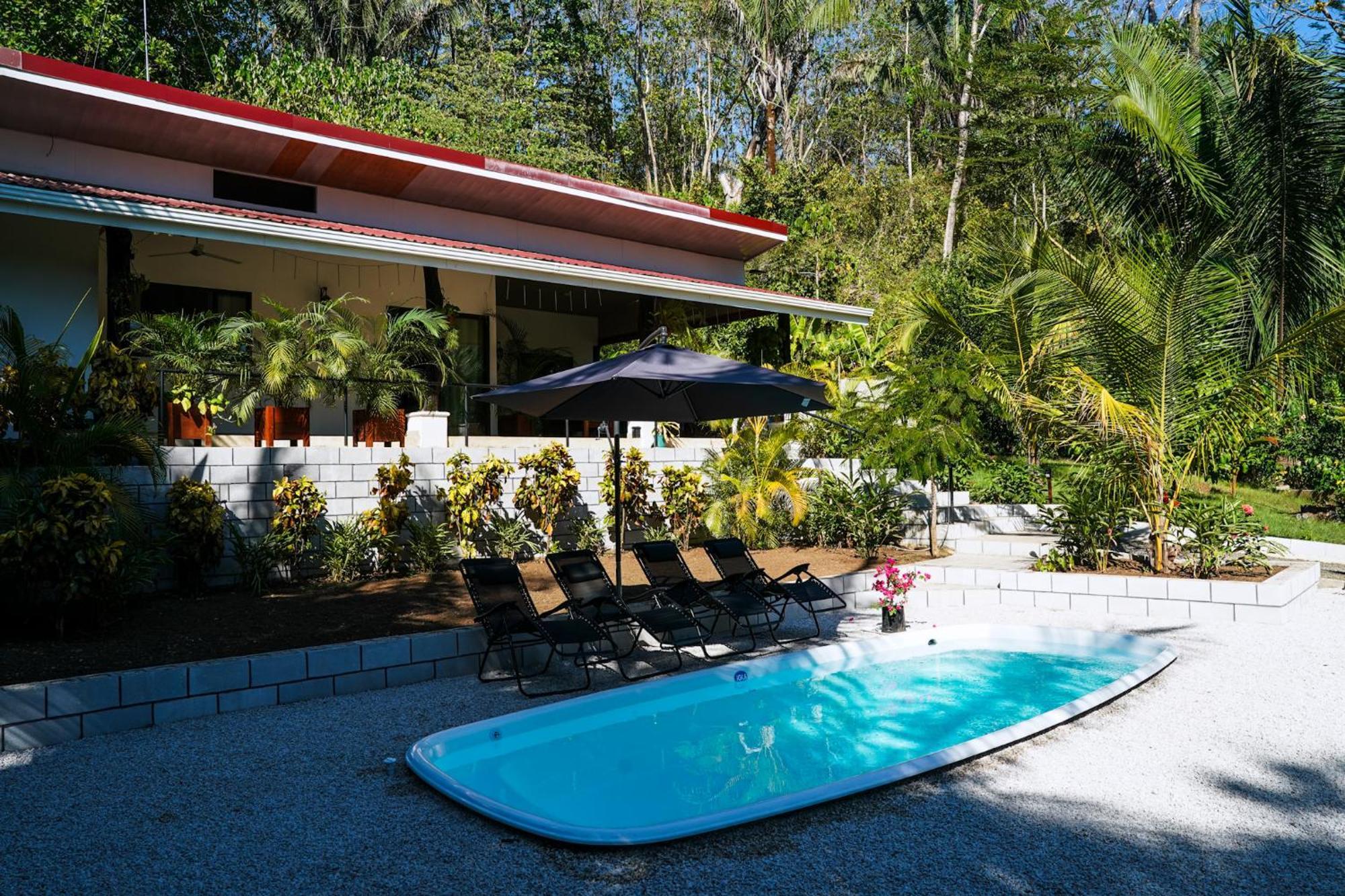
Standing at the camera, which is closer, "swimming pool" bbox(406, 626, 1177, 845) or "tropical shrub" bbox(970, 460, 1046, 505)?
"swimming pool" bbox(406, 626, 1177, 845)

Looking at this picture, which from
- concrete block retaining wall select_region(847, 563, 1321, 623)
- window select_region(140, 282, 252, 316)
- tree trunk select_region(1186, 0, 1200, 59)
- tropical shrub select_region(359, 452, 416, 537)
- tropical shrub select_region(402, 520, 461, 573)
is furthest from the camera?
tree trunk select_region(1186, 0, 1200, 59)

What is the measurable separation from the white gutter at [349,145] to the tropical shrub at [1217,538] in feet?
36.3

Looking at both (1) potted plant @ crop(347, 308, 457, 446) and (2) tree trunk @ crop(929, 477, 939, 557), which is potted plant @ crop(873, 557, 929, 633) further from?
(1) potted plant @ crop(347, 308, 457, 446)

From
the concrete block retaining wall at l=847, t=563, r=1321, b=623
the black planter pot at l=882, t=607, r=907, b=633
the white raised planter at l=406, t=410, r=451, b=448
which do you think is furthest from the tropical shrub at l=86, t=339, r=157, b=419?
the concrete block retaining wall at l=847, t=563, r=1321, b=623

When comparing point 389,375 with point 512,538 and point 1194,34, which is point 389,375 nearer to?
point 512,538

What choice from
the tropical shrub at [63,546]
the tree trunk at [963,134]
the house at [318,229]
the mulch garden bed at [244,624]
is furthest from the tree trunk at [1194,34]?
the tropical shrub at [63,546]

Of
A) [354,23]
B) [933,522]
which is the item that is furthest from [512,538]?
[354,23]

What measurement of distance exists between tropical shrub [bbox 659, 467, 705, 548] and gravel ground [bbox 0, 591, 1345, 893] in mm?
6586

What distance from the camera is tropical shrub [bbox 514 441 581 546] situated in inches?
455

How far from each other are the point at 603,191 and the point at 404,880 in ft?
49.9

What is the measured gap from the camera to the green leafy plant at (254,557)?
9.48 metres

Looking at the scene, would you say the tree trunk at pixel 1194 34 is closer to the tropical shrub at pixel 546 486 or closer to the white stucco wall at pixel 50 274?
the tropical shrub at pixel 546 486

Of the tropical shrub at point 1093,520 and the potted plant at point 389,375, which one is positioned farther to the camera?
the potted plant at point 389,375

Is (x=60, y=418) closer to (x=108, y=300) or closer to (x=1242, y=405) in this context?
(x=108, y=300)
